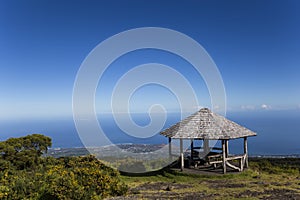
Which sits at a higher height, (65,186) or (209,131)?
(209,131)

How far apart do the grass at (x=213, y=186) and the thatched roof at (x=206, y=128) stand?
2325mm

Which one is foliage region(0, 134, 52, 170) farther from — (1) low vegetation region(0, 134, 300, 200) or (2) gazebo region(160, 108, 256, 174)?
(2) gazebo region(160, 108, 256, 174)

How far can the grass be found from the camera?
10688 millimetres

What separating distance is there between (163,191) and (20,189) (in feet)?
20.0

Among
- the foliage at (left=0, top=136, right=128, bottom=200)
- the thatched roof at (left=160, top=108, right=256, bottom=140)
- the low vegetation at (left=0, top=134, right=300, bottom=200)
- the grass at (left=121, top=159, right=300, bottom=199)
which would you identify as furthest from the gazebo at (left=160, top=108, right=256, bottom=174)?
the foliage at (left=0, top=136, right=128, bottom=200)

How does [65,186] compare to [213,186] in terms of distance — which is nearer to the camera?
[65,186]

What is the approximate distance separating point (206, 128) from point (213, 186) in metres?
4.15

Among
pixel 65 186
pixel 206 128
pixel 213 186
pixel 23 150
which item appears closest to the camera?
pixel 65 186

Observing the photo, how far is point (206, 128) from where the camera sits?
1594 cm

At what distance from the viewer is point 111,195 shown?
1023 cm

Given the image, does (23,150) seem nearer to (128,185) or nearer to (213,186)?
(128,185)

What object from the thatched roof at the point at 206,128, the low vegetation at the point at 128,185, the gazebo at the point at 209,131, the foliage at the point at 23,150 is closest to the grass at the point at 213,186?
the low vegetation at the point at 128,185

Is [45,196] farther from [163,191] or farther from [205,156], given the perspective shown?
[205,156]

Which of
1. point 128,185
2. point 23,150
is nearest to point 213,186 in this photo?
point 128,185
